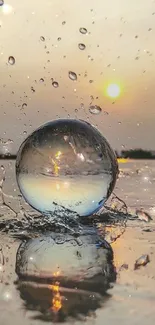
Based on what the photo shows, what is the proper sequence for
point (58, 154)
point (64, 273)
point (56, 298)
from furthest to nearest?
point (58, 154) < point (64, 273) < point (56, 298)

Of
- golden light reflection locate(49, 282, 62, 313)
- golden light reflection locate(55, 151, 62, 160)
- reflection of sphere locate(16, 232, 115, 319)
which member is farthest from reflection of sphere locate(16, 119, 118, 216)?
golden light reflection locate(49, 282, 62, 313)

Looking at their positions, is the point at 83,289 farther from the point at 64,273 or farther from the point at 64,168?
the point at 64,168

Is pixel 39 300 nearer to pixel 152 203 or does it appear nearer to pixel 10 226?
pixel 10 226

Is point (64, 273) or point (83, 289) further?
point (64, 273)

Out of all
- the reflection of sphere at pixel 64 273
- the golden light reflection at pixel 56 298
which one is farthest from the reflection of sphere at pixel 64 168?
the golden light reflection at pixel 56 298

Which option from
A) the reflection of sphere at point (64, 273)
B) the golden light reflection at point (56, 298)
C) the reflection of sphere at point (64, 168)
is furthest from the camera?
the reflection of sphere at point (64, 168)

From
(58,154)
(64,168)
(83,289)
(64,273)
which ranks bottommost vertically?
(64,168)

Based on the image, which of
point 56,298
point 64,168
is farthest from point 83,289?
point 64,168

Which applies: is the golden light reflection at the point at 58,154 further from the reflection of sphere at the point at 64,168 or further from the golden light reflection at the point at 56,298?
the golden light reflection at the point at 56,298
